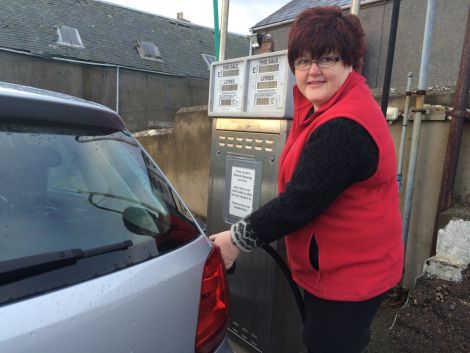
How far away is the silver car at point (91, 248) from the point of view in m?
1.01

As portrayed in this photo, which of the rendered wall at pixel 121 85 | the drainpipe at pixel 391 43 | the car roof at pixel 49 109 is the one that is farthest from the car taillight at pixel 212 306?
the rendered wall at pixel 121 85

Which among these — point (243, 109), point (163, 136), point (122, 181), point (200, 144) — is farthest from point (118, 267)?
point (163, 136)

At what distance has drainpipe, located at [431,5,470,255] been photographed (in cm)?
295

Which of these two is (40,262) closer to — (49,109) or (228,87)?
(49,109)

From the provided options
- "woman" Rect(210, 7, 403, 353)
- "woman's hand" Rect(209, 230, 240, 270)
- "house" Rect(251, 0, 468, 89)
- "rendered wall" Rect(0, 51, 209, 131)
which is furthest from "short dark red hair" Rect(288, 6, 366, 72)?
"rendered wall" Rect(0, 51, 209, 131)

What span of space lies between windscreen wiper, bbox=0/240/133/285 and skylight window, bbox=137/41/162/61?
17643mm

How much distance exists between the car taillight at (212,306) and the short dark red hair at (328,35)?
2.75ft

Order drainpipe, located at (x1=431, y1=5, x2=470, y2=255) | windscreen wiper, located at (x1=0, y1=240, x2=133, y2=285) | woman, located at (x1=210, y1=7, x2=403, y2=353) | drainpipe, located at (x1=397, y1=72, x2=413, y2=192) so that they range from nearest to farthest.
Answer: windscreen wiper, located at (x1=0, y1=240, x2=133, y2=285)
woman, located at (x1=210, y1=7, x2=403, y2=353)
drainpipe, located at (x1=431, y1=5, x2=470, y2=255)
drainpipe, located at (x1=397, y1=72, x2=413, y2=192)

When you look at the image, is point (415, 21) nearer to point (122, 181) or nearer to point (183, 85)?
point (122, 181)

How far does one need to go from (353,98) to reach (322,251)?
55 cm

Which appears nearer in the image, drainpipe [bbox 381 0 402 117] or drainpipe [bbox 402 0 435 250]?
drainpipe [bbox 381 0 402 117]

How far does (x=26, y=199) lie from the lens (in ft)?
3.88

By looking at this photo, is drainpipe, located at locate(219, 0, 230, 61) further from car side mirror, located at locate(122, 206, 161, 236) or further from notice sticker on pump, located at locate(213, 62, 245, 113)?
car side mirror, located at locate(122, 206, 161, 236)

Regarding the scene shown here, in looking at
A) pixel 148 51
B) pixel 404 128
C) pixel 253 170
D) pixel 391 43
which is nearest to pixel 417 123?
pixel 404 128
